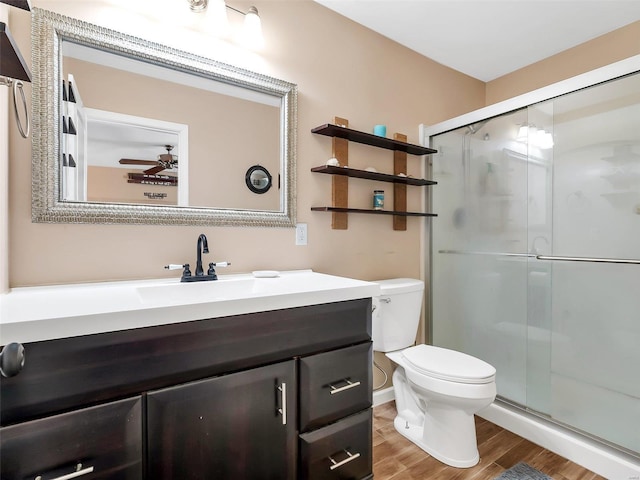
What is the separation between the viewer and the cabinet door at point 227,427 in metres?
0.93

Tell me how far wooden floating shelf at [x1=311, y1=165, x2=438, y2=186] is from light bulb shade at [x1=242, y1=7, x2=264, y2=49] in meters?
0.68

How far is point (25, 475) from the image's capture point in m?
0.77

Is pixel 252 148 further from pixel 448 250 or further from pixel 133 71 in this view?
pixel 448 250

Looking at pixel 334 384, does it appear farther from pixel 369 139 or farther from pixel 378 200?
pixel 369 139

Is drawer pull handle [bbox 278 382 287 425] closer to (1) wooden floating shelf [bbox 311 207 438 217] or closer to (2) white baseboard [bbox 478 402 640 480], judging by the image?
(1) wooden floating shelf [bbox 311 207 438 217]

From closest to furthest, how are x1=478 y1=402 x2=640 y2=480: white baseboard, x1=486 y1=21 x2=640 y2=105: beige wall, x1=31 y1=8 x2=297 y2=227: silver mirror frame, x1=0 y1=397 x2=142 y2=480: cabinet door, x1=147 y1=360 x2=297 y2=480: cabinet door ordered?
x1=0 y1=397 x2=142 y2=480: cabinet door < x1=147 y1=360 x2=297 y2=480: cabinet door < x1=31 y1=8 x2=297 y2=227: silver mirror frame < x1=478 y1=402 x2=640 y2=480: white baseboard < x1=486 y1=21 x2=640 y2=105: beige wall

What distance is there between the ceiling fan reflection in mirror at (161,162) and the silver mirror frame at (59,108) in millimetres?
161

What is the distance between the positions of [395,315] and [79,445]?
1.57m

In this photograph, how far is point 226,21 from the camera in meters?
1.53

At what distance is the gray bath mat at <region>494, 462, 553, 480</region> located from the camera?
61.2 inches

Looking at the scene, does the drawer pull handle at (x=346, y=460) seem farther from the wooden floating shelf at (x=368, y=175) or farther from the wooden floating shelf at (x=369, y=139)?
the wooden floating shelf at (x=369, y=139)

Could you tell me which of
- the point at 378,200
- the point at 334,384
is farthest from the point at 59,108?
the point at 378,200

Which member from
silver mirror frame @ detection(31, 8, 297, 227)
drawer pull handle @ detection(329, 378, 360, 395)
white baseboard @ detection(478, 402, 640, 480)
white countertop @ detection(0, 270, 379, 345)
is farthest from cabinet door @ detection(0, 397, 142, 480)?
white baseboard @ detection(478, 402, 640, 480)

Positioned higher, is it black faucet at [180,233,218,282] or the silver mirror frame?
the silver mirror frame
